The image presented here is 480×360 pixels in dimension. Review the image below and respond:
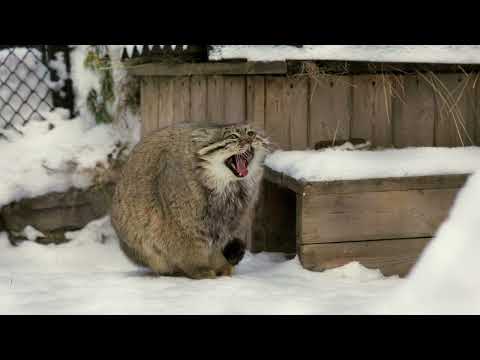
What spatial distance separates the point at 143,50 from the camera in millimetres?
5277

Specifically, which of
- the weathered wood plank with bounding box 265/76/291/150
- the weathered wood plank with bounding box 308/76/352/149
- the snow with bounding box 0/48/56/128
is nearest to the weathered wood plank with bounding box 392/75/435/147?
the weathered wood plank with bounding box 308/76/352/149

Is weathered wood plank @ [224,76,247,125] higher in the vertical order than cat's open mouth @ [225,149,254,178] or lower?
higher

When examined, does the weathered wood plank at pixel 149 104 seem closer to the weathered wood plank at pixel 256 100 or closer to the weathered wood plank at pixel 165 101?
the weathered wood plank at pixel 165 101

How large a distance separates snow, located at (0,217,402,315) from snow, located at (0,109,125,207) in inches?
37.9

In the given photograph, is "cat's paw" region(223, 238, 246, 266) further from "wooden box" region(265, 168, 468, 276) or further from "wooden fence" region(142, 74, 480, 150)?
"wooden fence" region(142, 74, 480, 150)

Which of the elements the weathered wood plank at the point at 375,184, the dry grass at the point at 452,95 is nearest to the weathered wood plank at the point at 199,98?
the weathered wood plank at the point at 375,184

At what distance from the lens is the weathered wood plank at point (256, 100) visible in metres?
4.93

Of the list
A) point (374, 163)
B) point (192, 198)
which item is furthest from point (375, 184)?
point (192, 198)

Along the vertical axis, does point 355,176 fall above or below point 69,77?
below

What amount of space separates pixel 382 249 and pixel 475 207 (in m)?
2.00

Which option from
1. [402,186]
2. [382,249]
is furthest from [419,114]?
[382,249]

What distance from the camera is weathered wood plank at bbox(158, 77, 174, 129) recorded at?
5.25m

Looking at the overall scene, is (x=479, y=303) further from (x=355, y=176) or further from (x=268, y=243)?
(x=268, y=243)

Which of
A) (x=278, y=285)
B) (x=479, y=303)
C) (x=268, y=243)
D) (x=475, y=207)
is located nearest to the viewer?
(x=479, y=303)
